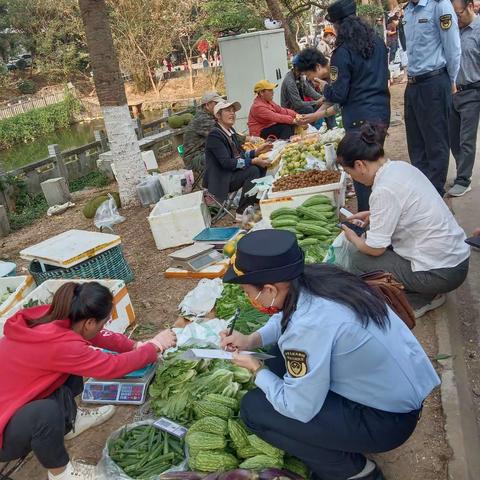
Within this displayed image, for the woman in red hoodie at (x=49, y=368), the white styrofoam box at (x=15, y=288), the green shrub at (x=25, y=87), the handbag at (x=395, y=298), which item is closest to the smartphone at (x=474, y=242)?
the handbag at (x=395, y=298)

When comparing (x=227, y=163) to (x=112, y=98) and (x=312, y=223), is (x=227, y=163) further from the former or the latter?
(x=112, y=98)

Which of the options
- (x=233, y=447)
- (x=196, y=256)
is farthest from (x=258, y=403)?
(x=196, y=256)

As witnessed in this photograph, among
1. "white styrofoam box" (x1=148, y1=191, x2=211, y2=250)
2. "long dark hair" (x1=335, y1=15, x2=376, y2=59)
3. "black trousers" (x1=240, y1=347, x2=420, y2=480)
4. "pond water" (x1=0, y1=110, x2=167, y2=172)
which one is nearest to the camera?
"black trousers" (x1=240, y1=347, x2=420, y2=480)

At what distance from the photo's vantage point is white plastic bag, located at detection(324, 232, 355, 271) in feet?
12.8

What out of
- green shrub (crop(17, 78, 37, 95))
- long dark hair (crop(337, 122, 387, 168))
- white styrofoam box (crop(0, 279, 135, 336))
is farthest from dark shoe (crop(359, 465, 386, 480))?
green shrub (crop(17, 78, 37, 95))

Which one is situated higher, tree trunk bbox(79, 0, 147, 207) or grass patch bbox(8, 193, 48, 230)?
tree trunk bbox(79, 0, 147, 207)

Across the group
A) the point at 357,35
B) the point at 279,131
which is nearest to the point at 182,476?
the point at 357,35

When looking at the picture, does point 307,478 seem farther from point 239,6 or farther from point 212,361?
point 239,6

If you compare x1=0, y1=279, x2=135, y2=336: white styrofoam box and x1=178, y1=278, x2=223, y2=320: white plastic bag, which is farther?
x1=178, y1=278, x2=223, y2=320: white plastic bag

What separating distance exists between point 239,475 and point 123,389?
1288mm

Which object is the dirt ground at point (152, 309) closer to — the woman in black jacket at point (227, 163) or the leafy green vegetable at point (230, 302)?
the leafy green vegetable at point (230, 302)

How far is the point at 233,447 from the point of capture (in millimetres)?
2650

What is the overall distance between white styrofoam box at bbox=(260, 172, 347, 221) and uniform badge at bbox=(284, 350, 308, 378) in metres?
3.19

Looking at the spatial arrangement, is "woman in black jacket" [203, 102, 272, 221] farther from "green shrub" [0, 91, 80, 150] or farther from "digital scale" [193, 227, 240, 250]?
"green shrub" [0, 91, 80, 150]
